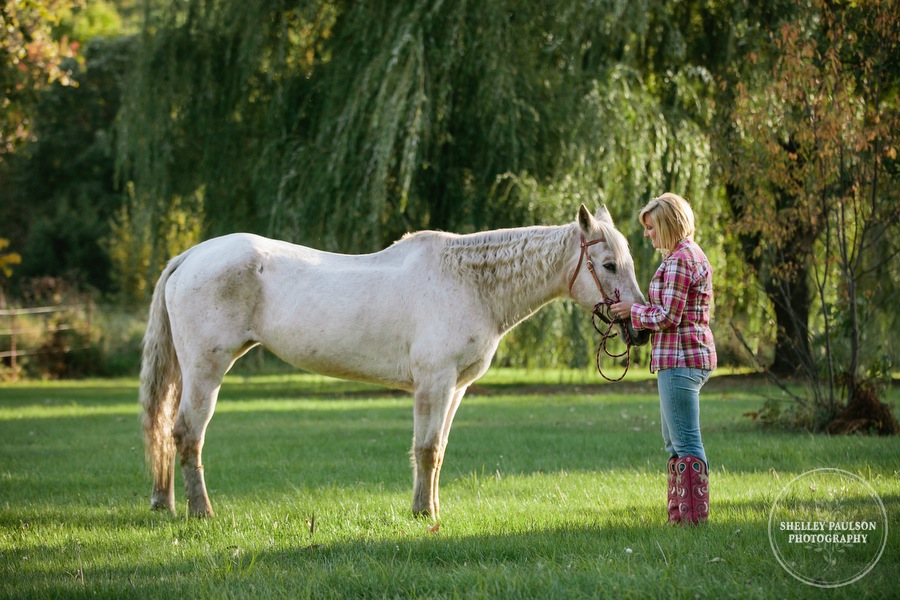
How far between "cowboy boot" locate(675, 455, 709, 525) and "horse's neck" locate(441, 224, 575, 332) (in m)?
1.39

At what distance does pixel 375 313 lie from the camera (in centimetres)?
530

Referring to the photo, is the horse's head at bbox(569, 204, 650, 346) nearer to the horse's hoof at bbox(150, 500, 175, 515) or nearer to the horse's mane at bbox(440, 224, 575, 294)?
the horse's mane at bbox(440, 224, 575, 294)

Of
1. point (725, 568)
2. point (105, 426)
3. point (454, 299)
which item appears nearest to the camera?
point (725, 568)

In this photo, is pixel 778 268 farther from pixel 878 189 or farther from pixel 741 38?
pixel 741 38

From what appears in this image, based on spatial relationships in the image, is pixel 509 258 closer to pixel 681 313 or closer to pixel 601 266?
pixel 601 266

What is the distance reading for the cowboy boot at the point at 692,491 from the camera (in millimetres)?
4434

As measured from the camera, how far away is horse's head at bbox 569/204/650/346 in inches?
193

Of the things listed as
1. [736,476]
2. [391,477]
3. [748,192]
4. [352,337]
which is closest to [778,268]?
[748,192]

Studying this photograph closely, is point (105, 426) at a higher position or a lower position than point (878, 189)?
lower

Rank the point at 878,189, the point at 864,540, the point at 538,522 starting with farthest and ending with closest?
the point at 878,189 → the point at 538,522 → the point at 864,540

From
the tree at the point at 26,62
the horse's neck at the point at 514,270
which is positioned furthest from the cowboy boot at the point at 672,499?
the tree at the point at 26,62

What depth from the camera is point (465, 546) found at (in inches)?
165

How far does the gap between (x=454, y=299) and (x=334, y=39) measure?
30.5ft

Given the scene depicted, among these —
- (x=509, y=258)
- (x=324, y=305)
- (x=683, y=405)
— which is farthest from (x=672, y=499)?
(x=324, y=305)
